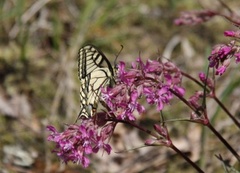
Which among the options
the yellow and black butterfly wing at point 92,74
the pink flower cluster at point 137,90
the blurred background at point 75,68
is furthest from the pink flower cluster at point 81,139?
the blurred background at point 75,68

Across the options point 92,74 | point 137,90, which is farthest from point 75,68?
point 137,90

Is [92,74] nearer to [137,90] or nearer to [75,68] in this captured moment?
[137,90]

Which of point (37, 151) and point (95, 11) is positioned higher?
point (95, 11)

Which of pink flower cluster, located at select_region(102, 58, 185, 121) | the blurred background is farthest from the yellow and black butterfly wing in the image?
the blurred background

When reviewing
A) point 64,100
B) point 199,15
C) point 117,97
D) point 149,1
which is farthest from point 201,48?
point 117,97

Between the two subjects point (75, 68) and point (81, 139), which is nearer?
point (81, 139)

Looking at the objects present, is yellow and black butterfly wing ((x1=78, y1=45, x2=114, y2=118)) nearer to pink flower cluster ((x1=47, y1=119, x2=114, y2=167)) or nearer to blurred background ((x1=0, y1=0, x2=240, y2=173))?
pink flower cluster ((x1=47, y1=119, x2=114, y2=167))

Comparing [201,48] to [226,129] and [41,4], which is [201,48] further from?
[41,4]
